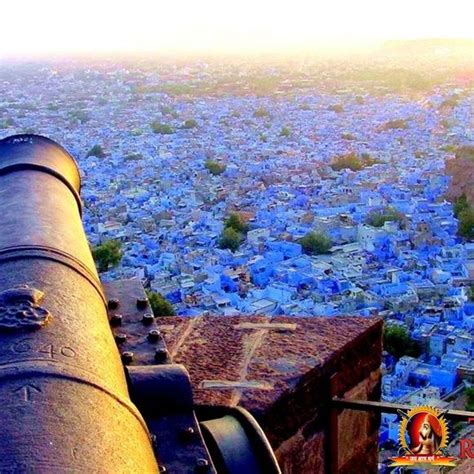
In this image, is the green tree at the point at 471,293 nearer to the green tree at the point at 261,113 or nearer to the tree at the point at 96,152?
the tree at the point at 96,152

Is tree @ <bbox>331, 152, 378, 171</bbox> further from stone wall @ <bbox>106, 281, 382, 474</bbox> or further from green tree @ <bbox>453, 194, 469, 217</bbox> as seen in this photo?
stone wall @ <bbox>106, 281, 382, 474</bbox>

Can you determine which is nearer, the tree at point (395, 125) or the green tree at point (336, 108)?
the tree at point (395, 125)

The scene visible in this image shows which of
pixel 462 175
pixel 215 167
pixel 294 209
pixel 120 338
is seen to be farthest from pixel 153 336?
pixel 215 167

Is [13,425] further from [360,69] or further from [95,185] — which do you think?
[360,69]

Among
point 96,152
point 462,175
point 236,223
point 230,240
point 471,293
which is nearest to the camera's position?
point 471,293

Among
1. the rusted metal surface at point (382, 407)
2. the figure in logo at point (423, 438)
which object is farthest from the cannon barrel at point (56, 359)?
the figure in logo at point (423, 438)

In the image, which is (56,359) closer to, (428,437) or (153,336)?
(153,336)
